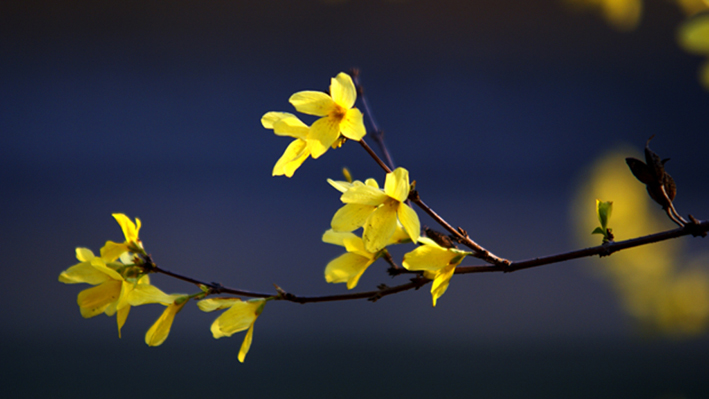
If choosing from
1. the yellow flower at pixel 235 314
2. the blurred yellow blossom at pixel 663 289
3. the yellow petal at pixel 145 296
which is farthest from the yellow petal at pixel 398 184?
the blurred yellow blossom at pixel 663 289

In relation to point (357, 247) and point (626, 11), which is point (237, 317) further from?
point (626, 11)

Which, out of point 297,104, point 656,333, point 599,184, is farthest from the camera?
point 599,184

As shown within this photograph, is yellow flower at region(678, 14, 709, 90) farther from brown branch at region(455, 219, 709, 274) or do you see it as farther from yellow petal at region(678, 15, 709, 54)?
brown branch at region(455, 219, 709, 274)

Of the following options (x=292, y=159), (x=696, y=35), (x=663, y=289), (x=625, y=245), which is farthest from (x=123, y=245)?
(x=663, y=289)

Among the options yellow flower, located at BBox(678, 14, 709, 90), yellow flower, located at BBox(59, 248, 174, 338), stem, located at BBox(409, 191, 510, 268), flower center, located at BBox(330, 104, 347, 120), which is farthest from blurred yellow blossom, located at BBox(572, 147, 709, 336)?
yellow flower, located at BBox(59, 248, 174, 338)

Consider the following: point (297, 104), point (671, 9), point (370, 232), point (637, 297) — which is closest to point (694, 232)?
point (370, 232)

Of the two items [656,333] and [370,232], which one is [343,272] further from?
[656,333]

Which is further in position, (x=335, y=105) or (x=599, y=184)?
(x=599, y=184)

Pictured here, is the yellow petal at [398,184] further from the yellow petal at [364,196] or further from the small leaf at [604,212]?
the small leaf at [604,212]
